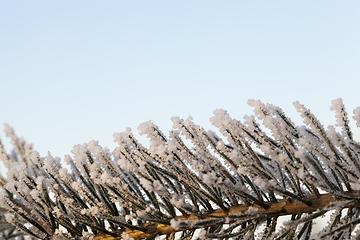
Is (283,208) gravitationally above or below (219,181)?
below

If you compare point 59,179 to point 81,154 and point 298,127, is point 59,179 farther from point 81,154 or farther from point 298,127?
point 298,127

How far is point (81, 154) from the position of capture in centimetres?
164

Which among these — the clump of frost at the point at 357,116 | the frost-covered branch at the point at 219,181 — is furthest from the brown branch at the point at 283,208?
the clump of frost at the point at 357,116

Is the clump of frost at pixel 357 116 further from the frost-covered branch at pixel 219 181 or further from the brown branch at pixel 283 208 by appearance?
the brown branch at pixel 283 208

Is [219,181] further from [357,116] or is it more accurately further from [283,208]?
[357,116]

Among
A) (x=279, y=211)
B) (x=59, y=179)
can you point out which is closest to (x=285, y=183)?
(x=279, y=211)

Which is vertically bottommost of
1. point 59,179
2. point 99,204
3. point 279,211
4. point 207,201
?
point 279,211

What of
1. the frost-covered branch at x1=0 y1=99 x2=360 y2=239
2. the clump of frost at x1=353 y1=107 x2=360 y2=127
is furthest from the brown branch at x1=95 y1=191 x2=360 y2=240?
the clump of frost at x1=353 y1=107 x2=360 y2=127

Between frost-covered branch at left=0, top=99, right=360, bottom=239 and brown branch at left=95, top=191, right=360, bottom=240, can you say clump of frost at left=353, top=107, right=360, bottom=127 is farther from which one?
brown branch at left=95, top=191, right=360, bottom=240

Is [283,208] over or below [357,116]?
below

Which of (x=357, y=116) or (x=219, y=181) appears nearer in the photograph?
(x=219, y=181)

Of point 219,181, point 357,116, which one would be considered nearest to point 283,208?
point 219,181

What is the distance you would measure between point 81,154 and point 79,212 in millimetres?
296

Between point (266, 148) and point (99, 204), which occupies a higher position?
point (99, 204)
